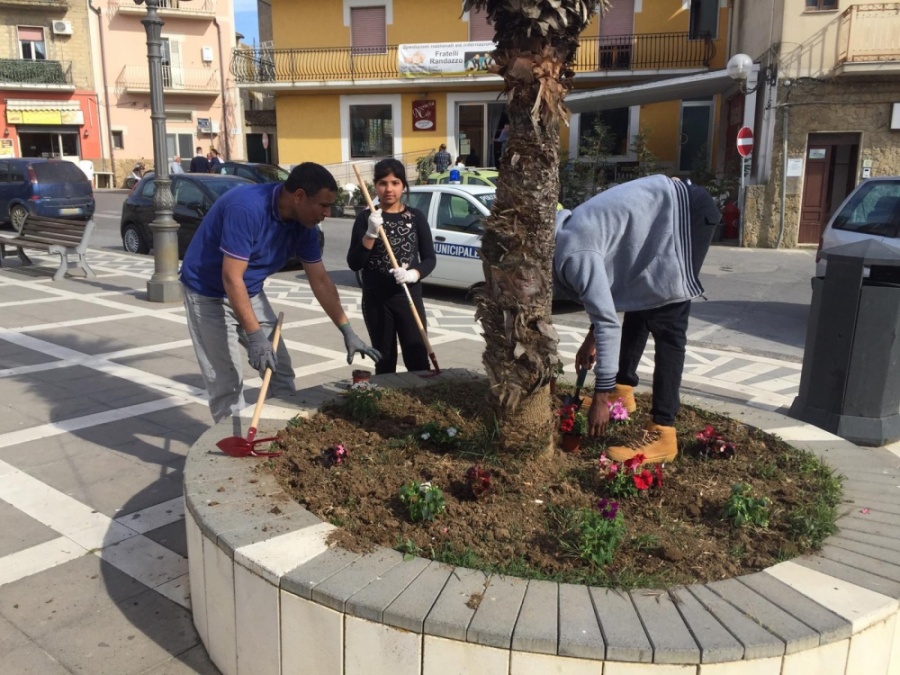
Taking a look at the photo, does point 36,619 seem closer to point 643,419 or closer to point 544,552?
point 544,552

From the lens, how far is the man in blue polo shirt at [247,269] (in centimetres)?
369

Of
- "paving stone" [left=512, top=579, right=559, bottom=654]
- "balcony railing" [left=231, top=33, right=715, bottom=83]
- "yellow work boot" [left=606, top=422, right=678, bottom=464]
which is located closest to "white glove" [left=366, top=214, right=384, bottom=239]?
"yellow work boot" [left=606, top=422, right=678, bottom=464]

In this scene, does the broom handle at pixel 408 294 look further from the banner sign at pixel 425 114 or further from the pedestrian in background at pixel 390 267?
the banner sign at pixel 425 114

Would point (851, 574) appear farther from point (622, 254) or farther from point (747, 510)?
point (622, 254)

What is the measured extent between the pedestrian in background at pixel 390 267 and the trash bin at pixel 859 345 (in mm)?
2583

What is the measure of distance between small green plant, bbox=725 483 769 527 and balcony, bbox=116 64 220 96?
3771 cm

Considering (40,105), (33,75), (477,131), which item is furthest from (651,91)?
(33,75)

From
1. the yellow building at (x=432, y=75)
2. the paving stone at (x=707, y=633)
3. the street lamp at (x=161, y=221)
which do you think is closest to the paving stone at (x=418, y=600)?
the paving stone at (x=707, y=633)

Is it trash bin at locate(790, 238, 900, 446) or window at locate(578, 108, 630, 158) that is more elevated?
window at locate(578, 108, 630, 158)

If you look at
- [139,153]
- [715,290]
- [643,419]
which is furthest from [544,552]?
[139,153]

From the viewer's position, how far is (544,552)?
261 cm

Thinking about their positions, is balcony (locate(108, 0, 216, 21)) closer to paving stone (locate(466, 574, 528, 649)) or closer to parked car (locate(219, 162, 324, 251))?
parked car (locate(219, 162, 324, 251))

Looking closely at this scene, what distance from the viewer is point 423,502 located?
2.76 metres

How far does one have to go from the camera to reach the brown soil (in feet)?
8.38
